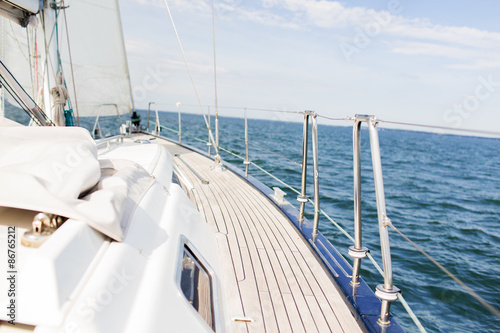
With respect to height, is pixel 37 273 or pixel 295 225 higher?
pixel 37 273

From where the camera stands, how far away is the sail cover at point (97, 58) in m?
6.75

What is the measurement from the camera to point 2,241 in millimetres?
1109

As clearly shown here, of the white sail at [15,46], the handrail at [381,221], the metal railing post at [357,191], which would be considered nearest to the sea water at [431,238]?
the metal railing post at [357,191]

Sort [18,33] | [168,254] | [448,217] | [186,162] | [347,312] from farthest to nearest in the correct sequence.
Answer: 1. [448,217]
2. [186,162]
3. [18,33]
4. [347,312]
5. [168,254]

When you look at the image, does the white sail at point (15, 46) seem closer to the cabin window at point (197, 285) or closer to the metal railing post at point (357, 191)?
the cabin window at point (197, 285)

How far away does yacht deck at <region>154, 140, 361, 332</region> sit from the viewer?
6.20 feet

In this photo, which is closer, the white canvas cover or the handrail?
the white canvas cover

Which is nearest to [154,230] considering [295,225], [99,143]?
[295,225]

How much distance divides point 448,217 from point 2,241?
9.03m

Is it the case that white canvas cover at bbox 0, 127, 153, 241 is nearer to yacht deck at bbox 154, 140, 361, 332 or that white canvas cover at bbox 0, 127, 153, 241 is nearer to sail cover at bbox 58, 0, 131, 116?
yacht deck at bbox 154, 140, 361, 332

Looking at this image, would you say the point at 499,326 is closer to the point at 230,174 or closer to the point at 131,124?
the point at 230,174

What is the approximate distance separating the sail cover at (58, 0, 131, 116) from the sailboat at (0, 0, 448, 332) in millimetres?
3157

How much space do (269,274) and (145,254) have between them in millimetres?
1169

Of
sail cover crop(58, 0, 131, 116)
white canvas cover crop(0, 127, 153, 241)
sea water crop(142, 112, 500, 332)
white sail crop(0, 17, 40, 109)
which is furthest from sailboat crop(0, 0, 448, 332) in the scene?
sail cover crop(58, 0, 131, 116)
